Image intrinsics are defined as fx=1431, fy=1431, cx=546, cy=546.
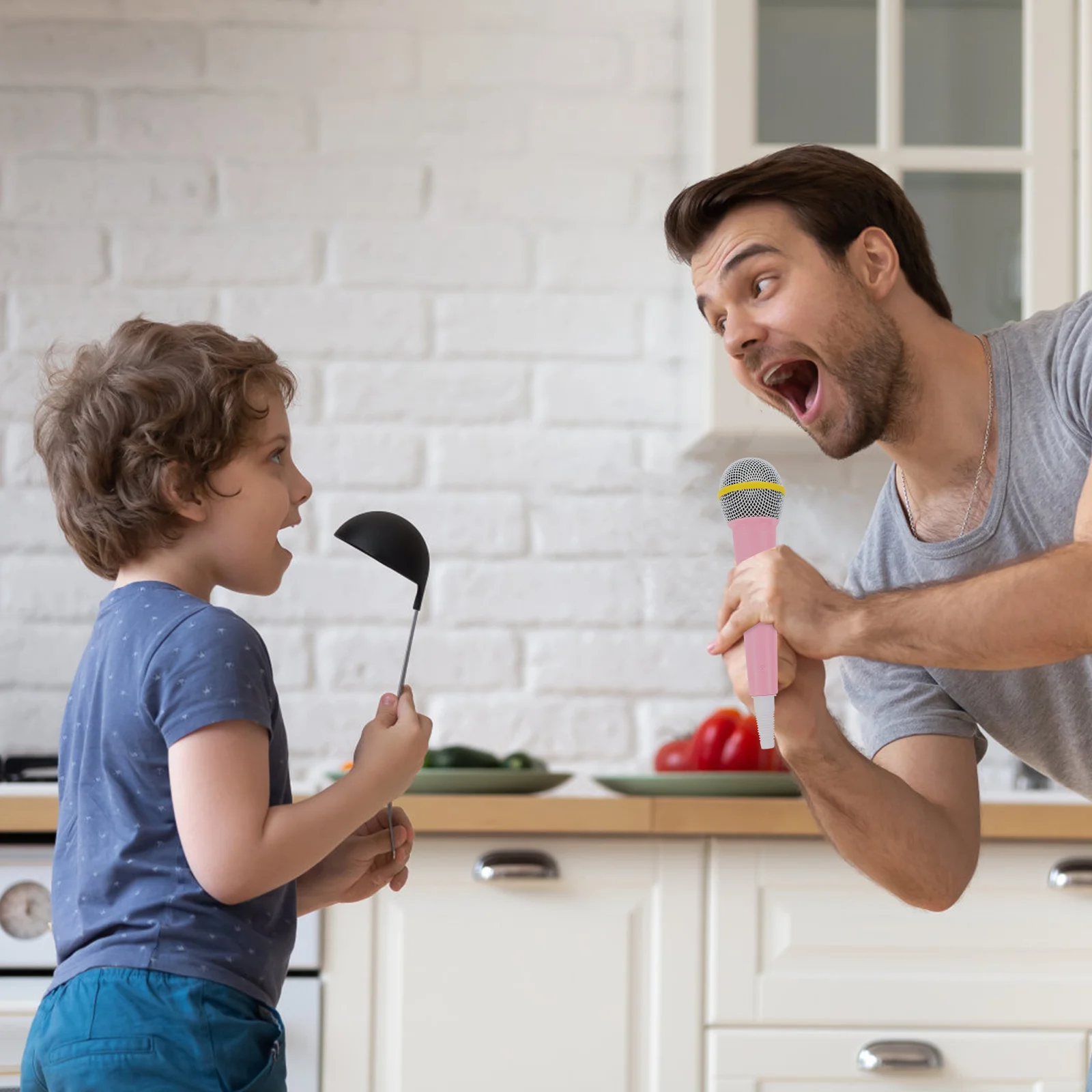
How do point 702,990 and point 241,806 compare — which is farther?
point 702,990

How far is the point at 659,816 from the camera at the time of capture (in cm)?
193

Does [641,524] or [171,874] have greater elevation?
[641,524]

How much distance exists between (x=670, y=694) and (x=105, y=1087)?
163 cm

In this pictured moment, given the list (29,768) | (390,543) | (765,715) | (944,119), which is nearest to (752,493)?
(765,715)

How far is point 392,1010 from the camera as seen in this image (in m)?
1.93

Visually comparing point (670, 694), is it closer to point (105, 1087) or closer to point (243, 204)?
point (243, 204)

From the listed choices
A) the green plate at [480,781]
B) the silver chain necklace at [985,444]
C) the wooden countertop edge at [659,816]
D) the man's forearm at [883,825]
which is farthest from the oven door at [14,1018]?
the silver chain necklace at [985,444]

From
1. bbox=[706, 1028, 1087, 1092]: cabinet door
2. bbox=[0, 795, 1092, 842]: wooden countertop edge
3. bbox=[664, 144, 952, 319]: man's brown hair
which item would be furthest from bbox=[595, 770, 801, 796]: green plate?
bbox=[664, 144, 952, 319]: man's brown hair

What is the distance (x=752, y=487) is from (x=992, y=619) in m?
0.22

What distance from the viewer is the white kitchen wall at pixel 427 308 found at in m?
2.59

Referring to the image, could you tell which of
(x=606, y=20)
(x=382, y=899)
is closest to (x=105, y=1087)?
(x=382, y=899)

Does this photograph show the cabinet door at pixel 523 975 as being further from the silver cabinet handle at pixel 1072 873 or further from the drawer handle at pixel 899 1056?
the silver cabinet handle at pixel 1072 873

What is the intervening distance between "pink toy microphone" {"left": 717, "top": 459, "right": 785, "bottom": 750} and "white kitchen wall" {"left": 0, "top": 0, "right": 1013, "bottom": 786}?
1433 mm

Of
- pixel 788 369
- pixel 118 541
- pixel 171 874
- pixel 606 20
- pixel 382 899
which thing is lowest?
pixel 382 899
